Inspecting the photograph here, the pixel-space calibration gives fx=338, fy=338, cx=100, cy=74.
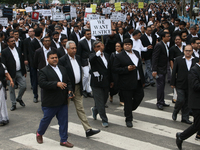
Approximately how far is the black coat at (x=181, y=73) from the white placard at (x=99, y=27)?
2.67 meters

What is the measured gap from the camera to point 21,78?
397 inches

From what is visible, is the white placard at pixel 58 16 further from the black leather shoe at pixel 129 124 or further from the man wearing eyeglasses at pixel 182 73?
the black leather shoe at pixel 129 124

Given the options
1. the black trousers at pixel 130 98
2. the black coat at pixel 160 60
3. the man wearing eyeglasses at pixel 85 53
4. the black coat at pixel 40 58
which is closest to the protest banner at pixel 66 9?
the man wearing eyeglasses at pixel 85 53

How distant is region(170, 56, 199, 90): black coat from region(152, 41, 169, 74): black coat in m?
1.34

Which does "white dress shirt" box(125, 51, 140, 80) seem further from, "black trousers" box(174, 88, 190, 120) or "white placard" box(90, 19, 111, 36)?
"white placard" box(90, 19, 111, 36)

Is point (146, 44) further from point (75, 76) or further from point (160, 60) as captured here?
point (75, 76)

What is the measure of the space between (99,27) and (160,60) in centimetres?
203

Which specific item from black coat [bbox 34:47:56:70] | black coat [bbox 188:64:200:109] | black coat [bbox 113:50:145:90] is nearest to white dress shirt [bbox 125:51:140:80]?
black coat [bbox 113:50:145:90]

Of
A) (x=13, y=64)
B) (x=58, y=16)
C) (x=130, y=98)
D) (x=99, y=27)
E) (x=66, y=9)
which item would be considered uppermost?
(x=66, y=9)

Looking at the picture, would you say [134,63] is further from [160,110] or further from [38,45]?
[38,45]

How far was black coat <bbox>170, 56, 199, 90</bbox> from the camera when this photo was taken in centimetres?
819

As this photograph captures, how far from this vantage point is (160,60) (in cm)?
974

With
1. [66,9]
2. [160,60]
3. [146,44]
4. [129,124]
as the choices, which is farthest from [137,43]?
[66,9]

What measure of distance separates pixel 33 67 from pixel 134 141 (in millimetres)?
4586
